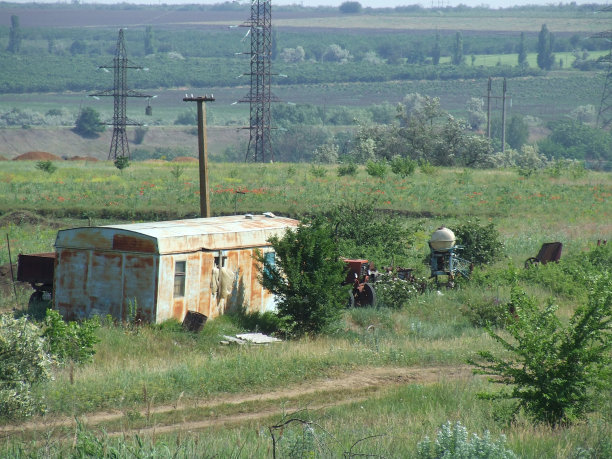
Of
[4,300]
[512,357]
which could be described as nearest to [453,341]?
[512,357]

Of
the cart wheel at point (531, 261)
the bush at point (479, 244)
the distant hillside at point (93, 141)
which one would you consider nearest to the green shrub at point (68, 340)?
the bush at point (479, 244)

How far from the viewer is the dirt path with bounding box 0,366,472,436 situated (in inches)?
420

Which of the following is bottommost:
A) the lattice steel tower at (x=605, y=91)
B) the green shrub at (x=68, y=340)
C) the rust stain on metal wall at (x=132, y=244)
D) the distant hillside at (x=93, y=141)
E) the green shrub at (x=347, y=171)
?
the distant hillside at (x=93, y=141)

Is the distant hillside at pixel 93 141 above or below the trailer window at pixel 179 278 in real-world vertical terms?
below

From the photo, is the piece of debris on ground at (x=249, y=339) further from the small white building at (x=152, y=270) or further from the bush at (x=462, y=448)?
the bush at (x=462, y=448)

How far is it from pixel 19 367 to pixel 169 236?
6258mm

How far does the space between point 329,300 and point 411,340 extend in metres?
1.84

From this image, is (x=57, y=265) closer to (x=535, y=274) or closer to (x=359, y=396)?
(x=359, y=396)

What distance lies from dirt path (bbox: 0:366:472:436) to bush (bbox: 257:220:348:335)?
3.21 meters

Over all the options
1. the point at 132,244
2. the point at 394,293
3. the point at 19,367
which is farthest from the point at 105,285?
the point at 394,293

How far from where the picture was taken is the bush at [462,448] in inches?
299

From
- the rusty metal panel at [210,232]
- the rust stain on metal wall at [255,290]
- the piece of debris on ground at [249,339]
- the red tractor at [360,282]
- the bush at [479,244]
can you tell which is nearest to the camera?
the piece of debris on ground at [249,339]

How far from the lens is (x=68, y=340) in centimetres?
1382

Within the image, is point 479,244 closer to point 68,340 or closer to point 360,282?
point 360,282
